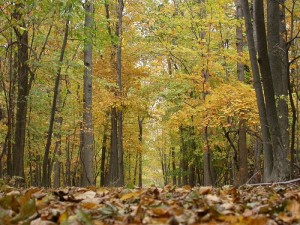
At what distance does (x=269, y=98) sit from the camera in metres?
5.77

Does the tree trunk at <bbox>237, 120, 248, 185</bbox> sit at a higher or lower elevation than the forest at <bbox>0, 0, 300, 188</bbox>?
lower

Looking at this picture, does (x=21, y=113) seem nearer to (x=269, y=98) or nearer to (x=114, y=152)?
(x=269, y=98)

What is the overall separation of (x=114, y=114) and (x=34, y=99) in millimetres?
5190

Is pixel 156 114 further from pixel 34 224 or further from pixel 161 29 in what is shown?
pixel 34 224

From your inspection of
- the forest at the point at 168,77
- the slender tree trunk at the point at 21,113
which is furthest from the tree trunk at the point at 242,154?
the slender tree trunk at the point at 21,113

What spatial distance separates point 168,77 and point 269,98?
9617mm

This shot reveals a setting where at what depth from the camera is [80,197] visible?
2605 millimetres

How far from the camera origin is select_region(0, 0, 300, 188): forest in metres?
6.38

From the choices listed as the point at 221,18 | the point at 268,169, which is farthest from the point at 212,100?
the point at 268,169

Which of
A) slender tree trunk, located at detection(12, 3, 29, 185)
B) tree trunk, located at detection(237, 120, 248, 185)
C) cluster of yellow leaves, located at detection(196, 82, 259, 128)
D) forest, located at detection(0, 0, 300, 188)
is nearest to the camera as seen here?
forest, located at detection(0, 0, 300, 188)

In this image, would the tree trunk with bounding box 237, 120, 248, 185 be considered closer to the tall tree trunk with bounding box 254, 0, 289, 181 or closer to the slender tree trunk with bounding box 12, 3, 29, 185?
the slender tree trunk with bounding box 12, 3, 29, 185

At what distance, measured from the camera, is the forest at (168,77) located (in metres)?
6.38

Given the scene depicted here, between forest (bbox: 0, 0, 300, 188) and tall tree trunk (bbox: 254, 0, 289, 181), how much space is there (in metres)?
0.01

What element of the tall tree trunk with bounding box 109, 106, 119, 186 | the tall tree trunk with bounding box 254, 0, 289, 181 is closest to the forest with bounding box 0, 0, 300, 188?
the tall tree trunk with bounding box 254, 0, 289, 181
